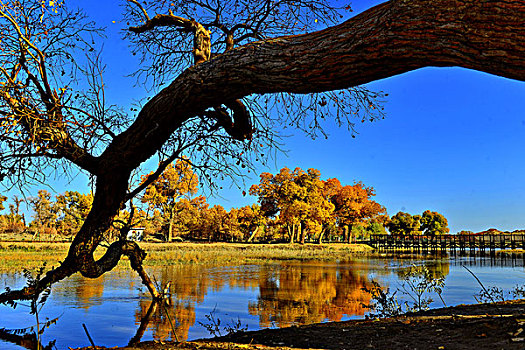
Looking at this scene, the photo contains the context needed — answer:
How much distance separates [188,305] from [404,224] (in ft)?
264

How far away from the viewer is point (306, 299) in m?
11.0

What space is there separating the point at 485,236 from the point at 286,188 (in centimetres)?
2608

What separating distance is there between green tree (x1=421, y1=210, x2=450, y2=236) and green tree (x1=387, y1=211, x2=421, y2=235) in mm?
1598

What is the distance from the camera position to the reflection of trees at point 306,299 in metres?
8.52

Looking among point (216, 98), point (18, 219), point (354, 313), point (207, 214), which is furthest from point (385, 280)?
point (18, 219)

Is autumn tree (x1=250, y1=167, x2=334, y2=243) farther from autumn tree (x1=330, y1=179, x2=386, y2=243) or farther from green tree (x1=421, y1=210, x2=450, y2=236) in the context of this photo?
green tree (x1=421, y1=210, x2=450, y2=236)

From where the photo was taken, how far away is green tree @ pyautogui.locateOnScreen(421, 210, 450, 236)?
8506cm

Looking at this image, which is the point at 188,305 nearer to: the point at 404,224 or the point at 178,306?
the point at 178,306

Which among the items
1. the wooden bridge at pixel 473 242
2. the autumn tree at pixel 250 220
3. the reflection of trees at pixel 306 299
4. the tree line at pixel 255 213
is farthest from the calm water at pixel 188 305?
the wooden bridge at pixel 473 242

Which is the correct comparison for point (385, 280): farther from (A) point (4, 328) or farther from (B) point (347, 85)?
(B) point (347, 85)

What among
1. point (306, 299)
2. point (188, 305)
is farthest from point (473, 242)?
point (188, 305)

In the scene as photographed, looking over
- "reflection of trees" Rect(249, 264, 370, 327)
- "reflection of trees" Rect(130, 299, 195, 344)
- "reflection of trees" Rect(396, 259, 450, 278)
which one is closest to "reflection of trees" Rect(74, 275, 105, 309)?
"reflection of trees" Rect(130, 299, 195, 344)

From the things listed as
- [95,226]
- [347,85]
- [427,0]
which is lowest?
[95,226]

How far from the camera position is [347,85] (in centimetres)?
323
